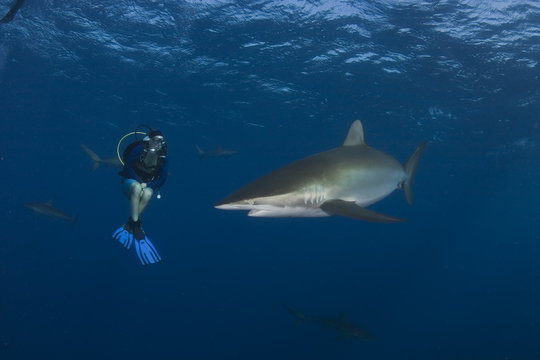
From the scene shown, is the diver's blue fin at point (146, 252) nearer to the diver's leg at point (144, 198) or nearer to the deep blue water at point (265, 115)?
the diver's leg at point (144, 198)

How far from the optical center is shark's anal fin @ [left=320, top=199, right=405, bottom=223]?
3480 mm

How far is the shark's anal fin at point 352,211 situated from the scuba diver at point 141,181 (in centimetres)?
216

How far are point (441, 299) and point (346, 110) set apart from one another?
174 feet

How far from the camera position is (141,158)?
16.3 ft

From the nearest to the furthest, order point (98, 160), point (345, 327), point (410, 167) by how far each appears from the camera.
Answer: point (410, 167) → point (345, 327) → point (98, 160)

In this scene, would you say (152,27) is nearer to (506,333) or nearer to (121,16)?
(121,16)

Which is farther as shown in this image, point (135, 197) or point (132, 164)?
point (132, 164)

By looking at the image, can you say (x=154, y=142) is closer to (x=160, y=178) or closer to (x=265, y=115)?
(x=160, y=178)

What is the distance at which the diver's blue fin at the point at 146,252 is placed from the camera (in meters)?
4.69

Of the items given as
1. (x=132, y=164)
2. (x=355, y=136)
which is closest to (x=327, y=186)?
(x=355, y=136)

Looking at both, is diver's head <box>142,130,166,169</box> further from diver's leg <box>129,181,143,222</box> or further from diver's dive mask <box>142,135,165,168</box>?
diver's leg <box>129,181,143,222</box>

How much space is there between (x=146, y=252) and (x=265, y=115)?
26.0 m

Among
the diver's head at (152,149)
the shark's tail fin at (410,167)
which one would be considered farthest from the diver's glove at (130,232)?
the shark's tail fin at (410,167)

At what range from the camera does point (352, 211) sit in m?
4.04
